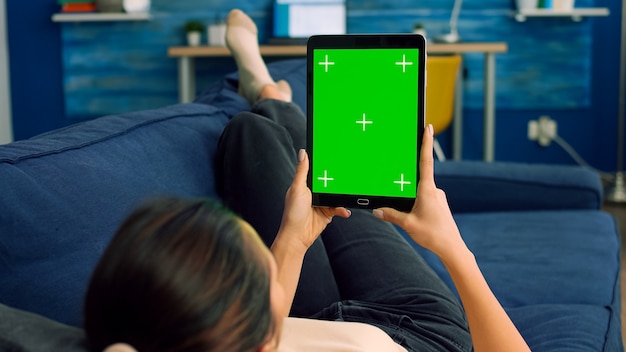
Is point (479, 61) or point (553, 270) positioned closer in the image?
point (553, 270)

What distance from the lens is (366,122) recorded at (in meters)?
1.02

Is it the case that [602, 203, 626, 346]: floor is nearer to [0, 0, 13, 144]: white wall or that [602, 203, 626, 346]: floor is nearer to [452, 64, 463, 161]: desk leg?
[452, 64, 463, 161]: desk leg

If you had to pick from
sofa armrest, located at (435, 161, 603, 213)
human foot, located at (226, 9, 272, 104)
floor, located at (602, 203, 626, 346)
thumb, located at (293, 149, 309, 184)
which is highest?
human foot, located at (226, 9, 272, 104)

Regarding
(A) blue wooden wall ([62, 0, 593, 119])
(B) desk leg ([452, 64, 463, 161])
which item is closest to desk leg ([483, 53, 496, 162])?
(B) desk leg ([452, 64, 463, 161])

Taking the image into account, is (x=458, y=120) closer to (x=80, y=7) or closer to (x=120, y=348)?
(x=80, y=7)

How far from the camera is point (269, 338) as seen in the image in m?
0.68

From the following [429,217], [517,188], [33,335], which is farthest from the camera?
[517,188]

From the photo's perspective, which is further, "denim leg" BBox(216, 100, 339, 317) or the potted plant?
the potted plant

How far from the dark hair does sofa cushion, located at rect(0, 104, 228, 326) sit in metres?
0.27

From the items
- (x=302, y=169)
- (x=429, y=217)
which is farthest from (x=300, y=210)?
(x=429, y=217)

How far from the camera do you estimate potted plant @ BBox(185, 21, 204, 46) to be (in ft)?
15.3

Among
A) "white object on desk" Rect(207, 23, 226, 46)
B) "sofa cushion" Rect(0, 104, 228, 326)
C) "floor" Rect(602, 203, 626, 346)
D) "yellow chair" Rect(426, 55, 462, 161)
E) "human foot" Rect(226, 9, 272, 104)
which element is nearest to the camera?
"sofa cushion" Rect(0, 104, 228, 326)

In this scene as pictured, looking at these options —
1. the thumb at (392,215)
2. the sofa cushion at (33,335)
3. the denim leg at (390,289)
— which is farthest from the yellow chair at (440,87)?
the sofa cushion at (33,335)

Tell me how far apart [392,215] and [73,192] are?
0.36 metres
